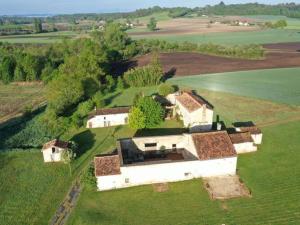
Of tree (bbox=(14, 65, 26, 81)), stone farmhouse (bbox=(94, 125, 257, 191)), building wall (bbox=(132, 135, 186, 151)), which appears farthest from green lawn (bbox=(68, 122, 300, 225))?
tree (bbox=(14, 65, 26, 81))

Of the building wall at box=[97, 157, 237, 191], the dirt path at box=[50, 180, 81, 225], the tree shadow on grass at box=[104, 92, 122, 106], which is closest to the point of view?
the dirt path at box=[50, 180, 81, 225]

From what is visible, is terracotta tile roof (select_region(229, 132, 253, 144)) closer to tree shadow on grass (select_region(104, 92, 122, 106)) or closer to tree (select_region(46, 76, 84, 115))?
tree shadow on grass (select_region(104, 92, 122, 106))

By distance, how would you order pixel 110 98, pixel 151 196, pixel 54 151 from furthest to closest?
pixel 110 98
pixel 54 151
pixel 151 196

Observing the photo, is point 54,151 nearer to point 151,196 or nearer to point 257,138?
point 151,196

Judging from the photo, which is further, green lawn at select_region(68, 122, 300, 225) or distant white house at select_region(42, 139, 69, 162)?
distant white house at select_region(42, 139, 69, 162)

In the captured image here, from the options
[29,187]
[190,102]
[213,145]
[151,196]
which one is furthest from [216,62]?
[29,187]

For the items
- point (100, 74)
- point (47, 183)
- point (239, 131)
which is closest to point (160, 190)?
point (47, 183)
